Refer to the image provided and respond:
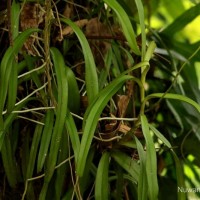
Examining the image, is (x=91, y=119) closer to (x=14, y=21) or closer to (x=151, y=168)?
(x=151, y=168)

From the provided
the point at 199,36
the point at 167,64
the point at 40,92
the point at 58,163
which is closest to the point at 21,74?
the point at 40,92

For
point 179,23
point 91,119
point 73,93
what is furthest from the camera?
point 179,23

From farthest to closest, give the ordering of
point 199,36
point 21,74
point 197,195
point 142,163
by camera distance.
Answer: point 199,36 < point 197,195 < point 21,74 < point 142,163

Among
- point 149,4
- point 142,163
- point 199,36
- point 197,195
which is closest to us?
point 142,163

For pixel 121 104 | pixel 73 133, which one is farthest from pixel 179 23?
pixel 73 133

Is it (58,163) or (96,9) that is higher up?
(96,9)

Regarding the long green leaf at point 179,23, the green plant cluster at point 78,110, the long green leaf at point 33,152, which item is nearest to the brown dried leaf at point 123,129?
the green plant cluster at point 78,110

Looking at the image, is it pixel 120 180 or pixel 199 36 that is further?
pixel 199 36

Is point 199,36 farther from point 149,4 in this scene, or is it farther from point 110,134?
point 110,134
